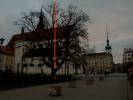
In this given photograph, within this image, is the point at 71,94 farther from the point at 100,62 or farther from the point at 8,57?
the point at 100,62

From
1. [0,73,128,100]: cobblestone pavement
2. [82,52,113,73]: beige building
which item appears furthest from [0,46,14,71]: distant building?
[0,73,128,100]: cobblestone pavement

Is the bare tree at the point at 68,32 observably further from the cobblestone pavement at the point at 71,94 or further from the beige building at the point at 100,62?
the beige building at the point at 100,62

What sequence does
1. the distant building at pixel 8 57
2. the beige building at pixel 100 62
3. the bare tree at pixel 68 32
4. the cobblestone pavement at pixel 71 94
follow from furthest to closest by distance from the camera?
the beige building at pixel 100 62
the distant building at pixel 8 57
the bare tree at pixel 68 32
the cobblestone pavement at pixel 71 94

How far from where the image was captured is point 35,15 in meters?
52.9

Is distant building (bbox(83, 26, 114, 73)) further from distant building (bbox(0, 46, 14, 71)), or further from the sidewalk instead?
the sidewalk

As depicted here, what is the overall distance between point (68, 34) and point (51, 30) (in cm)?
336

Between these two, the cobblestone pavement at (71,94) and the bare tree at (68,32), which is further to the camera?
the bare tree at (68,32)

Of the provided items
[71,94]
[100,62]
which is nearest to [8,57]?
[100,62]

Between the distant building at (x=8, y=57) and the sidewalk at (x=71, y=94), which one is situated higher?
the distant building at (x=8, y=57)

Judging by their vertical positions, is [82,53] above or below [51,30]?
below

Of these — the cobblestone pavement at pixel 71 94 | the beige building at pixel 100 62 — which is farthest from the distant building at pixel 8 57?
the cobblestone pavement at pixel 71 94

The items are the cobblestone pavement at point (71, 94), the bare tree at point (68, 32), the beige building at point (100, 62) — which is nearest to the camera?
the cobblestone pavement at point (71, 94)

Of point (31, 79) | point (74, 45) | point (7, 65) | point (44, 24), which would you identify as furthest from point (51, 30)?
point (7, 65)

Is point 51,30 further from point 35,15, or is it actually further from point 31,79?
point 31,79
